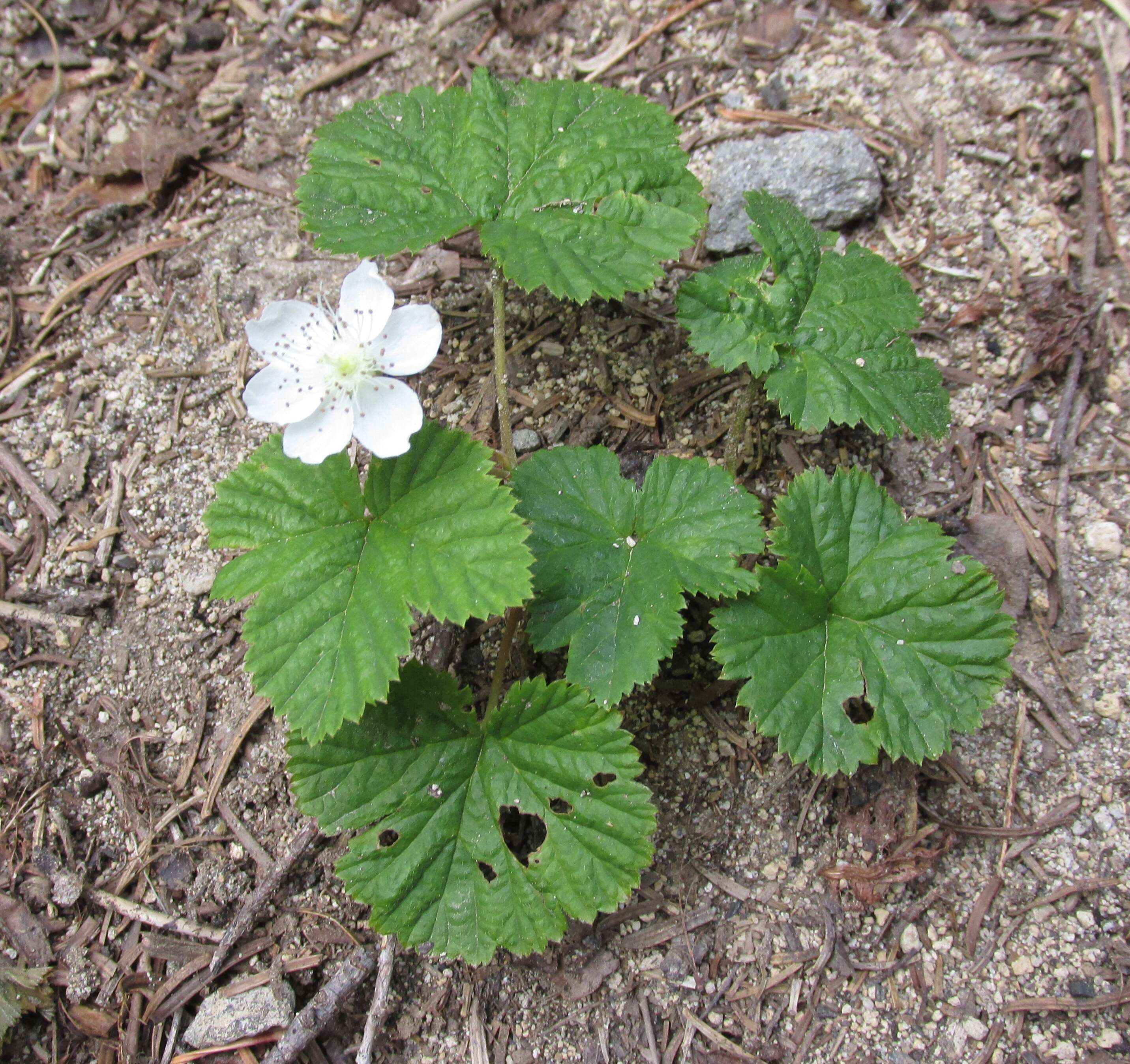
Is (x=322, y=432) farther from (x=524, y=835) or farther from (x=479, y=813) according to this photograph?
(x=524, y=835)

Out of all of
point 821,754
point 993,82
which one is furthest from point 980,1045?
point 993,82

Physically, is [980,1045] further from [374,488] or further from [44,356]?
[44,356]

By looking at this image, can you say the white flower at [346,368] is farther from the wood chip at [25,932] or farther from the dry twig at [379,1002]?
the wood chip at [25,932]

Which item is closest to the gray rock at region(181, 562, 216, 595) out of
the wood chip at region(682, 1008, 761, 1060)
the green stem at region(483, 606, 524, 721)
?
the green stem at region(483, 606, 524, 721)

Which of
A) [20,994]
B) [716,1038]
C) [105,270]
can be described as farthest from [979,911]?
[105,270]

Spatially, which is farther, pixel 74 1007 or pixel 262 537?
pixel 74 1007

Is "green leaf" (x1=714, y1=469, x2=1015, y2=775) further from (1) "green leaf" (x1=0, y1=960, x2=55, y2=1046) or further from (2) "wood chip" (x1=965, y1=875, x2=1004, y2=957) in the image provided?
(1) "green leaf" (x1=0, y1=960, x2=55, y2=1046)

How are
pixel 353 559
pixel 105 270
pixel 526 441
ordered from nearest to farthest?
pixel 353 559
pixel 526 441
pixel 105 270
